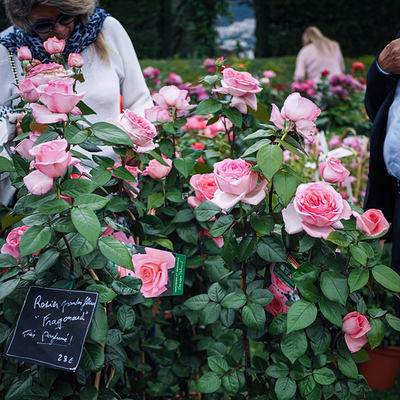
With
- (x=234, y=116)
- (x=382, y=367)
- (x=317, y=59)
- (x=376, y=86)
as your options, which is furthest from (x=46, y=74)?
(x=317, y=59)

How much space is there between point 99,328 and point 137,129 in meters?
0.48

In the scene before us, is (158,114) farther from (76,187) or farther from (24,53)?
(76,187)

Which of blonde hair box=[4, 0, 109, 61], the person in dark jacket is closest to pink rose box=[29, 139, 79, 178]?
blonde hair box=[4, 0, 109, 61]

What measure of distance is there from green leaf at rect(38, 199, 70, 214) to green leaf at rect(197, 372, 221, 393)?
57cm

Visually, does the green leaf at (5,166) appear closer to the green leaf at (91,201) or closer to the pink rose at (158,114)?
the green leaf at (91,201)

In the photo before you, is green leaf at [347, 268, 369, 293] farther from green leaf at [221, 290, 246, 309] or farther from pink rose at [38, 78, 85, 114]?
pink rose at [38, 78, 85, 114]

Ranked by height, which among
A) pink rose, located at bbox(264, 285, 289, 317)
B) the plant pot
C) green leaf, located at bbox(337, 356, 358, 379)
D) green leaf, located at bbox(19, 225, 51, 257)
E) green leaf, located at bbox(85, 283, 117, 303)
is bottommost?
the plant pot

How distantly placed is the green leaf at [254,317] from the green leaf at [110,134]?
47 cm

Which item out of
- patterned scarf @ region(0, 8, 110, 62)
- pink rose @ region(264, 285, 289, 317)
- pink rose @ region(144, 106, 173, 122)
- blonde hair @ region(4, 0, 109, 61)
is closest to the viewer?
pink rose @ region(264, 285, 289, 317)

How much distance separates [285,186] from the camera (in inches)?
39.8

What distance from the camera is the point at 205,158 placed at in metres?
1.62

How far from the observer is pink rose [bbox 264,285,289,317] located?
1.17m

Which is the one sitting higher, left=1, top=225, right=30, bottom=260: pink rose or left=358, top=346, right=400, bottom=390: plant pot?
left=1, top=225, right=30, bottom=260: pink rose

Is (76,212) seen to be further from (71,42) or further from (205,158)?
(71,42)
